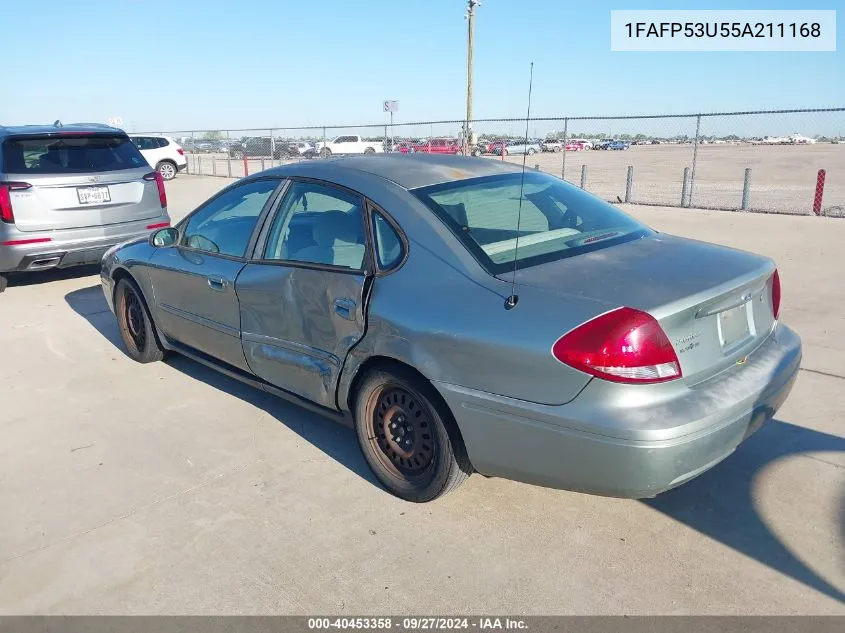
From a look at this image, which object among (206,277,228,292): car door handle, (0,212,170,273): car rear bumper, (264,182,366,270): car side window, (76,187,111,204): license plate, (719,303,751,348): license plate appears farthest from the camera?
(76,187,111,204): license plate

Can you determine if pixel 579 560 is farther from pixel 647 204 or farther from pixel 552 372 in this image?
pixel 647 204

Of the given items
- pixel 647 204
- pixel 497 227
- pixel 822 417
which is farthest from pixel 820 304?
pixel 647 204

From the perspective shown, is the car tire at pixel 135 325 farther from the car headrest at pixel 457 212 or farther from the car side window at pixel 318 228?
the car headrest at pixel 457 212

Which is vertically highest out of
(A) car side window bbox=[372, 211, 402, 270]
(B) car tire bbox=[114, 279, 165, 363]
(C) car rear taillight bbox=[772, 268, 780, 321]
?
(A) car side window bbox=[372, 211, 402, 270]

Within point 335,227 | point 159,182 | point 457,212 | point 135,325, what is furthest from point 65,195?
point 457,212

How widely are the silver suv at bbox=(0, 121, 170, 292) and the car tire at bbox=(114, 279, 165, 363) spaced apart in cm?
234

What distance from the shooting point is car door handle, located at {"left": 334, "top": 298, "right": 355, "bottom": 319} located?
324 cm

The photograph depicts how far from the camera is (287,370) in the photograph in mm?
3691

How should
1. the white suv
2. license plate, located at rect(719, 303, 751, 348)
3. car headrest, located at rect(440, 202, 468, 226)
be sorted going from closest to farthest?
license plate, located at rect(719, 303, 751, 348) → car headrest, located at rect(440, 202, 468, 226) → the white suv

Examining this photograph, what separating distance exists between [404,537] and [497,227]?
1.50 meters

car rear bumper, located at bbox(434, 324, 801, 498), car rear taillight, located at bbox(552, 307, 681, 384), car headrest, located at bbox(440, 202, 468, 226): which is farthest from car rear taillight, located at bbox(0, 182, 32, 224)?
car rear taillight, located at bbox(552, 307, 681, 384)

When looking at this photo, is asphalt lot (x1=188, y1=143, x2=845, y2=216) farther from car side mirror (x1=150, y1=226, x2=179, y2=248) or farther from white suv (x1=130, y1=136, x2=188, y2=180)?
car side mirror (x1=150, y1=226, x2=179, y2=248)

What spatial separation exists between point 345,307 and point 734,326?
169 centimetres

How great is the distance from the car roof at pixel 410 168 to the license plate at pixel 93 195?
4103 millimetres
